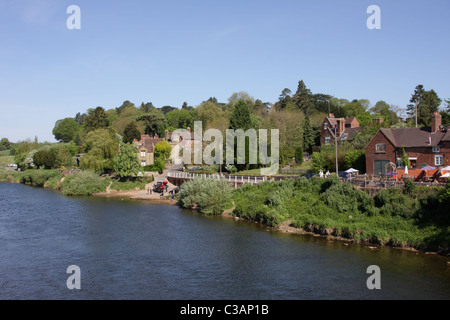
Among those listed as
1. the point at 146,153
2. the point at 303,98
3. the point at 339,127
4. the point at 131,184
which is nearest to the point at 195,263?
the point at 131,184

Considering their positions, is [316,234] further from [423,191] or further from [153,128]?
[153,128]

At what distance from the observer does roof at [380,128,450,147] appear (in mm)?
49312

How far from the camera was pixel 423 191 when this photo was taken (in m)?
37.3

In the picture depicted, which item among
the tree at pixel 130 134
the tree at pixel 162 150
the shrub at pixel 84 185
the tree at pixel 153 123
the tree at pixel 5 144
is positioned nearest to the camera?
the shrub at pixel 84 185

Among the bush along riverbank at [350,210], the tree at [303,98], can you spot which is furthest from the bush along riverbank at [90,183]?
the tree at [303,98]

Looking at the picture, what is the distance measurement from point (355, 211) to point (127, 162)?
154 ft

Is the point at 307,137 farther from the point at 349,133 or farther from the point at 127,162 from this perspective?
the point at 127,162

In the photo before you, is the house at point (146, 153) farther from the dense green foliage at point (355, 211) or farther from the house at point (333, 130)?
the dense green foliage at point (355, 211)

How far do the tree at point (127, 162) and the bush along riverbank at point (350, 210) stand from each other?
89.6 ft

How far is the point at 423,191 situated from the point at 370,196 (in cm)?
501

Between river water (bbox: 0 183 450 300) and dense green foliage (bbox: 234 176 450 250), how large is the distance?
171 centimetres

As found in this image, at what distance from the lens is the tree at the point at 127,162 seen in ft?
246

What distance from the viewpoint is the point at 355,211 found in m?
39.9
